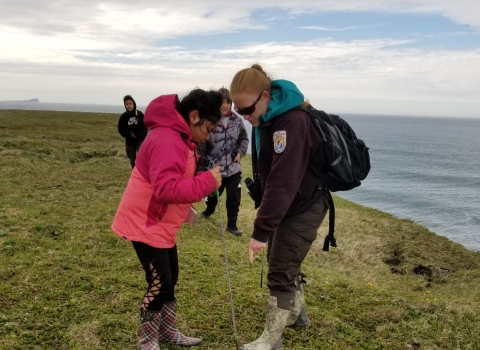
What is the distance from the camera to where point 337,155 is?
3926 mm

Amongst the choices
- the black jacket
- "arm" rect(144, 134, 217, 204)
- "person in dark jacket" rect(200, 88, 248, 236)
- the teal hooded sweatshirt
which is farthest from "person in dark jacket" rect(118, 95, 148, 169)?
"arm" rect(144, 134, 217, 204)

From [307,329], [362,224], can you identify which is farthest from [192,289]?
[362,224]

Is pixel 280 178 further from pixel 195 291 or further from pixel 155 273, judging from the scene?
pixel 195 291

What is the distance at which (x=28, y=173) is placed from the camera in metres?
14.9

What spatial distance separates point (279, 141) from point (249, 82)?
638 mm

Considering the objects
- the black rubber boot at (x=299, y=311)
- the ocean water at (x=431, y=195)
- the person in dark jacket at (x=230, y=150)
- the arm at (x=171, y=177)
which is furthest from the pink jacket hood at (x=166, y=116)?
the ocean water at (x=431, y=195)

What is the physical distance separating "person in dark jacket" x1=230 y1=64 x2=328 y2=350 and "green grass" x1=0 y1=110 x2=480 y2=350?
3.53 ft

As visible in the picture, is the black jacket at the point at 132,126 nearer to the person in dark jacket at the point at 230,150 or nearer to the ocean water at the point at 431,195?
the person in dark jacket at the point at 230,150

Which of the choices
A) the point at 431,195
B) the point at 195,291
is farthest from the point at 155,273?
the point at 431,195

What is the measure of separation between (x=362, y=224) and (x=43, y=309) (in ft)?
39.9

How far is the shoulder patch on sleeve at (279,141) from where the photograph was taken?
12.3ft

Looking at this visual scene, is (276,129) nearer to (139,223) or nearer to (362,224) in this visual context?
(139,223)

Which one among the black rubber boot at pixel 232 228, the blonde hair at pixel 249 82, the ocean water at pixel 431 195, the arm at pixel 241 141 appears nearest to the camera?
the blonde hair at pixel 249 82

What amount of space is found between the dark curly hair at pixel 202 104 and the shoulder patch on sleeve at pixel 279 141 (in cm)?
58
